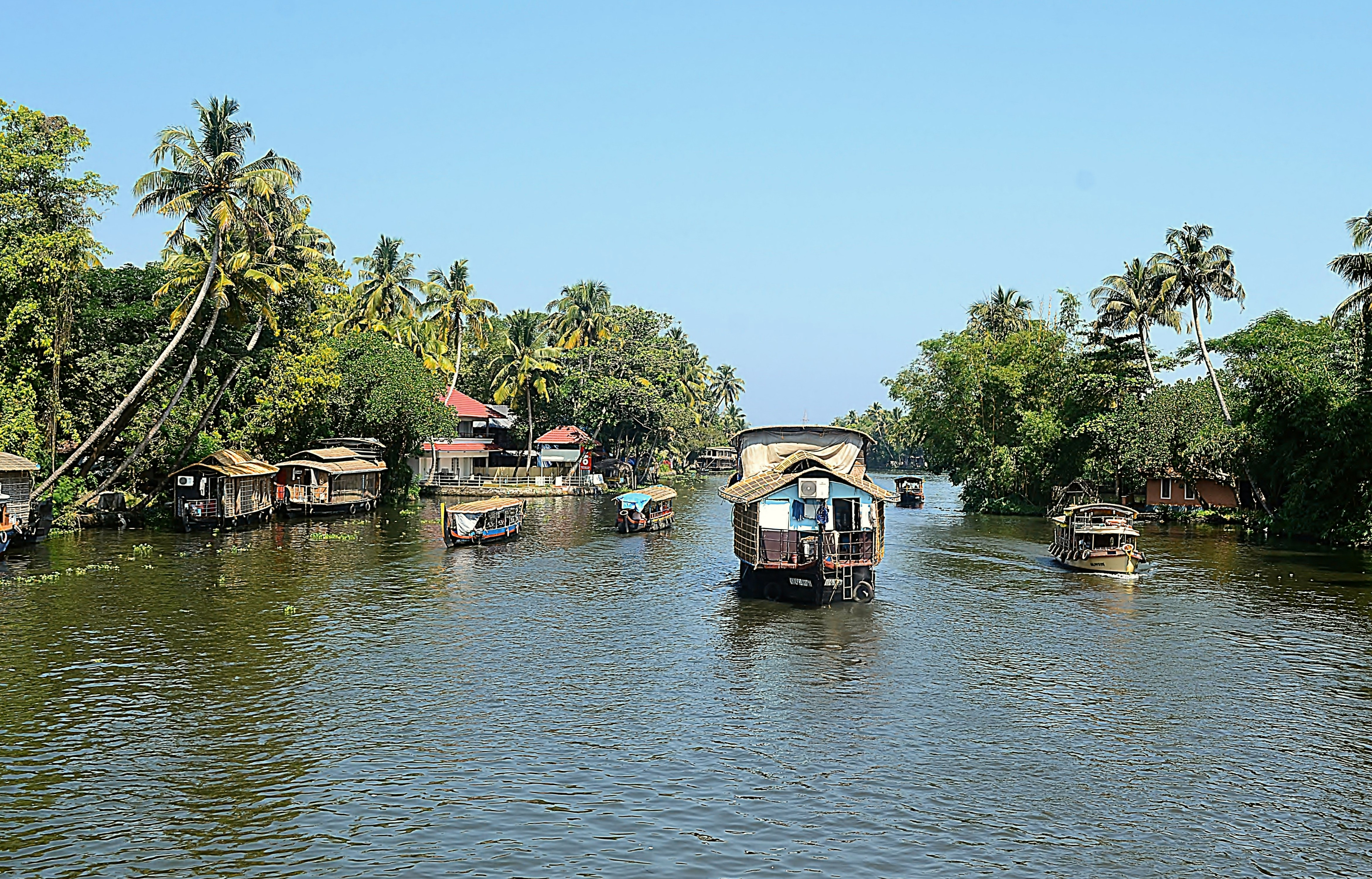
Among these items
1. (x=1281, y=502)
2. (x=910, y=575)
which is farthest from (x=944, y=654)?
(x=1281, y=502)

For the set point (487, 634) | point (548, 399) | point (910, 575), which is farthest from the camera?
point (548, 399)

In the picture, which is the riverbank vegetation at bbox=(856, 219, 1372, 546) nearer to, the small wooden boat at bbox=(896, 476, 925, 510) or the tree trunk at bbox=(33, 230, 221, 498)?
the small wooden boat at bbox=(896, 476, 925, 510)

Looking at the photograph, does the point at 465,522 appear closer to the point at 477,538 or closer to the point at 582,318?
the point at 477,538

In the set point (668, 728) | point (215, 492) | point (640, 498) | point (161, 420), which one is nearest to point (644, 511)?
point (640, 498)

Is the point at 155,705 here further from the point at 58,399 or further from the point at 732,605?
the point at 58,399

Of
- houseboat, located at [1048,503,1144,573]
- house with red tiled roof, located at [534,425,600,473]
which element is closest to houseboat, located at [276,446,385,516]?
house with red tiled roof, located at [534,425,600,473]

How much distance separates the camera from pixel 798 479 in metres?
36.8

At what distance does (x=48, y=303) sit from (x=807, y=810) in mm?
47943

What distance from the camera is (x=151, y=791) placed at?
19.3m

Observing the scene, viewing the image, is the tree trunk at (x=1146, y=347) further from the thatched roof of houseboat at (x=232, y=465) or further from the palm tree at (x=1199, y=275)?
the thatched roof of houseboat at (x=232, y=465)

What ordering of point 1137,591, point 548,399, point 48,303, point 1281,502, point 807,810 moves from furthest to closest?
point 548,399
point 1281,502
point 48,303
point 1137,591
point 807,810

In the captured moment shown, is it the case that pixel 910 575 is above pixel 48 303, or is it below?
below

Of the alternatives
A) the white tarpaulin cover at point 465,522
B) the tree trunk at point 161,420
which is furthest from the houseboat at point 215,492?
the white tarpaulin cover at point 465,522

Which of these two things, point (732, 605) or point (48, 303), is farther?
point (48, 303)
